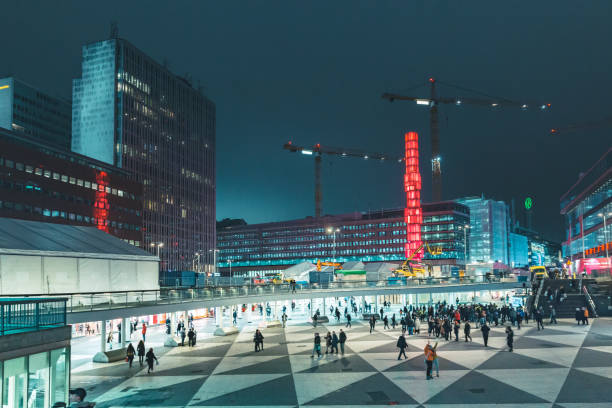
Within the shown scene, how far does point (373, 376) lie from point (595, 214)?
74.4 m

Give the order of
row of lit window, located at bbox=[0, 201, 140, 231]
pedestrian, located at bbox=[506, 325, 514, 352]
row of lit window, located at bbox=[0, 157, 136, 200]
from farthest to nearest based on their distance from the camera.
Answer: row of lit window, located at bbox=[0, 201, 140, 231], row of lit window, located at bbox=[0, 157, 136, 200], pedestrian, located at bbox=[506, 325, 514, 352]

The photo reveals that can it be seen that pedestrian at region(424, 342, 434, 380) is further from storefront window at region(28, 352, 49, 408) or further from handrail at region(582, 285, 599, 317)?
handrail at region(582, 285, 599, 317)

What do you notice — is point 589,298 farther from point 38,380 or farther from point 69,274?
point 38,380

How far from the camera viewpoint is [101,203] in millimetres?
93250

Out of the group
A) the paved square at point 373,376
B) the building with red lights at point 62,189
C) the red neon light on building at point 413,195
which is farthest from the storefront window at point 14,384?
the red neon light on building at point 413,195

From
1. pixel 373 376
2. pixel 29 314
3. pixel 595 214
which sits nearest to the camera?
pixel 29 314

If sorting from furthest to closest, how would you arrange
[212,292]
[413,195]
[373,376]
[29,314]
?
[413,195]
[212,292]
[373,376]
[29,314]

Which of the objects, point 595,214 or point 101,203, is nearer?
point 595,214

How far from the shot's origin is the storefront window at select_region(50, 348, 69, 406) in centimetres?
1567

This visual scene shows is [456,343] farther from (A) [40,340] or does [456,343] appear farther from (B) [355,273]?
(B) [355,273]

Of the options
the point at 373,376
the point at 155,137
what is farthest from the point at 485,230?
the point at 373,376

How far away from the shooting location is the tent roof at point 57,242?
3109 centimetres

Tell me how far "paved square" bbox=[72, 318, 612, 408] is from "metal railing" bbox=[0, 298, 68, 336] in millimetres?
5439

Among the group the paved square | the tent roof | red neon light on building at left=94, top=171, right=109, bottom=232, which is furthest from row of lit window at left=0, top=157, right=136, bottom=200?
the paved square
